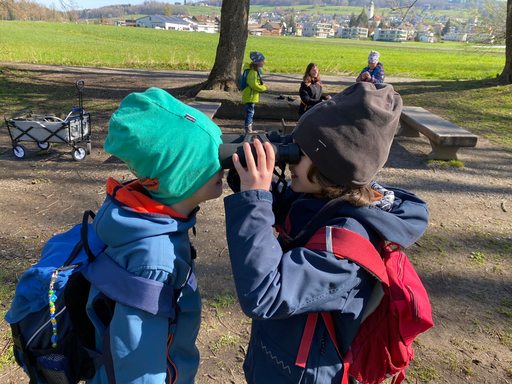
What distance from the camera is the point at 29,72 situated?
525 inches

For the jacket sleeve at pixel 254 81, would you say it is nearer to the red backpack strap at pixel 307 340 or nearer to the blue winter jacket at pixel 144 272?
the blue winter jacket at pixel 144 272

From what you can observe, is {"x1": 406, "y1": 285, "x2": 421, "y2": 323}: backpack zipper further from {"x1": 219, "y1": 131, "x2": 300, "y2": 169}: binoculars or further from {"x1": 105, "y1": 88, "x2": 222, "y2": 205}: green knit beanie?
{"x1": 105, "y1": 88, "x2": 222, "y2": 205}: green knit beanie

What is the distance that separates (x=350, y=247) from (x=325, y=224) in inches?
5.4

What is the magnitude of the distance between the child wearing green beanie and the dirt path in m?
1.22

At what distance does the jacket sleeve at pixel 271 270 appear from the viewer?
41.5 inches

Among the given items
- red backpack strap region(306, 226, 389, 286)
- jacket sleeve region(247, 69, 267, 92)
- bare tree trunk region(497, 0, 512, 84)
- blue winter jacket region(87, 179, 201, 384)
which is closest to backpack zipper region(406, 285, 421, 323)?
red backpack strap region(306, 226, 389, 286)

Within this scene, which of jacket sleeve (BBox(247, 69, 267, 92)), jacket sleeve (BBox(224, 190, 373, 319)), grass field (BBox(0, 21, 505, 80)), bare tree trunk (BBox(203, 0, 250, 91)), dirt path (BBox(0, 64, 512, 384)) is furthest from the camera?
grass field (BBox(0, 21, 505, 80))

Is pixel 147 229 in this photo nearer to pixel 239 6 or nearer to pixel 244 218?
pixel 244 218

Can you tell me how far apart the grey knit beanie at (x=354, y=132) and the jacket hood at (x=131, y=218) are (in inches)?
20.0

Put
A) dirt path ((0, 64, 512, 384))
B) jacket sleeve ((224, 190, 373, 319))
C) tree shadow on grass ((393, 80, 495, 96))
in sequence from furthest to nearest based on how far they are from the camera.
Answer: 1. tree shadow on grass ((393, 80, 495, 96))
2. dirt path ((0, 64, 512, 384))
3. jacket sleeve ((224, 190, 373, 319))

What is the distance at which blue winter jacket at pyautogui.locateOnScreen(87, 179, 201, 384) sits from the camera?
109cm

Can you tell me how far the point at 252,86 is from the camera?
283 inches

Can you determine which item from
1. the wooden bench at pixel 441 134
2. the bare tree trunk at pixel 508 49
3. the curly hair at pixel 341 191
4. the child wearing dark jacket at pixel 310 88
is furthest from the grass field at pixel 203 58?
the curly hair at pixel 341 191

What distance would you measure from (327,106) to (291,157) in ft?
0.67
